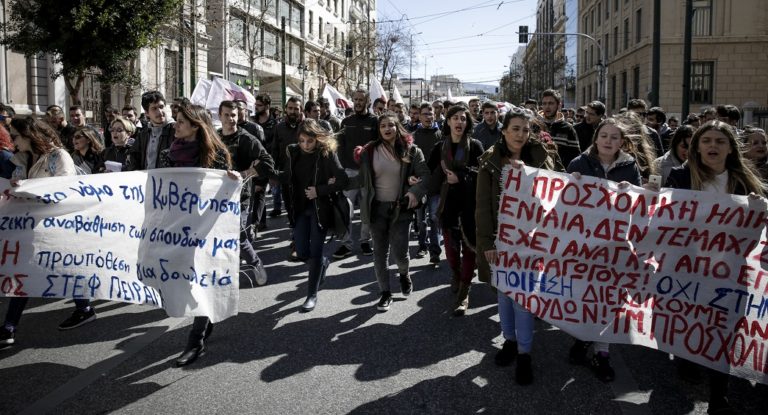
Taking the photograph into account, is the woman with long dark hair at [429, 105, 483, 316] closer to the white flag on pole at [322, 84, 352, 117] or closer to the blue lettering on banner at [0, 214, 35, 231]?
the blue lettering on banner at [0, 214, 35, 231]

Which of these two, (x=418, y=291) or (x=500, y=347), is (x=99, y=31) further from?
(x=500, y=347)

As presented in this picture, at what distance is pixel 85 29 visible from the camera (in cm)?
1316

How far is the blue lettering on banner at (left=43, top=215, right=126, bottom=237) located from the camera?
469 cm

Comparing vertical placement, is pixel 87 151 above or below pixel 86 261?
above

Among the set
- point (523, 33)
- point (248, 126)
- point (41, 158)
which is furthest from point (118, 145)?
point (523, 33)

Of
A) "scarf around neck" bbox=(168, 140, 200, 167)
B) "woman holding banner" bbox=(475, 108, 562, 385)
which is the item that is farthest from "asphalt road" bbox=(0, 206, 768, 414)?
"scarf around neck" bbox=(168, 140, 200, 167)

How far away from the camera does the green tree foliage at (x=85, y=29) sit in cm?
1286

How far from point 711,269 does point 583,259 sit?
73cm

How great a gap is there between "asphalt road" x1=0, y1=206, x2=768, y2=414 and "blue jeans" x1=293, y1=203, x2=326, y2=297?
0.99ft

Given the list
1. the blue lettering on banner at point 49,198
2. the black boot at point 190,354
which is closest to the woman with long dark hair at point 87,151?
the blue lettering on banner at point 49,198

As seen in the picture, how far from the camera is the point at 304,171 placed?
232 inches

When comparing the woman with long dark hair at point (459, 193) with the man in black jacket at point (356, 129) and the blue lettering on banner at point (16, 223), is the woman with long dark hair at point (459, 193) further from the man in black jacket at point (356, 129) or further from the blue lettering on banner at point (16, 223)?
the blue lettering on banner at point (16, 223)

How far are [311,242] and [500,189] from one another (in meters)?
2.09

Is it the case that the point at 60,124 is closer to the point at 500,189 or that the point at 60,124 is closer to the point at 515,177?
the point at 500,189
